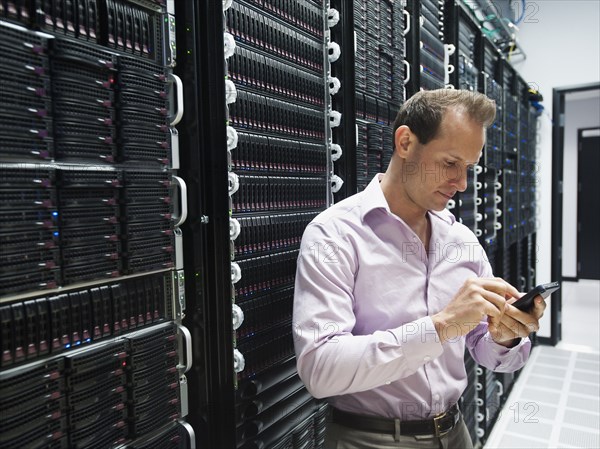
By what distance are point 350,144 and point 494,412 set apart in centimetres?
273

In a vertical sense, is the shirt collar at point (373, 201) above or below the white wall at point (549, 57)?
below

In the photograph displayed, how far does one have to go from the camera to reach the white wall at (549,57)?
4.46 meters

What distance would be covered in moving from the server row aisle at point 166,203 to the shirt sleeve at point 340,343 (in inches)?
8.1

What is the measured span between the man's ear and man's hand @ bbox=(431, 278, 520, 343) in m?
0.38

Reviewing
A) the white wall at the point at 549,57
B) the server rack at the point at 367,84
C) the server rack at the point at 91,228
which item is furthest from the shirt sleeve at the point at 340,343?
the white wall at the point at 549,57

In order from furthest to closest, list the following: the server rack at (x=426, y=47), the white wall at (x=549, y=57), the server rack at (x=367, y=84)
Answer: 1. the white wall at (x=549, y=57)
2. the server rack at (x=426, y=47)
3. the server rack at (x=367, y=84)

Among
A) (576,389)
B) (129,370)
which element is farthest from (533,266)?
(129,370)

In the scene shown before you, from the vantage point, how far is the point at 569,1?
445 cm

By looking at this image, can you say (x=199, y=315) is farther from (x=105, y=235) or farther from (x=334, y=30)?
(x=334, y=30)

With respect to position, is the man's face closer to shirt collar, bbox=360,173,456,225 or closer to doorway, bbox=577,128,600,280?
shirt collar, bbox=360,173,456,225

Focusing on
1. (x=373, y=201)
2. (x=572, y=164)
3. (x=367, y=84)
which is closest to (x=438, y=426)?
(x=373, y=201)

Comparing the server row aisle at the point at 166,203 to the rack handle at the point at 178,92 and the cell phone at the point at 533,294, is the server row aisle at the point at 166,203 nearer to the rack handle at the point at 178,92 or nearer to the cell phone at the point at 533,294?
A: the rack handle at the point at 178,92

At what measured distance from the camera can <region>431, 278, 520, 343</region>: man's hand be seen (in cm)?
97

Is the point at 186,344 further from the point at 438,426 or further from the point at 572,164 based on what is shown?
the point at 572,164
